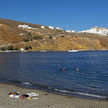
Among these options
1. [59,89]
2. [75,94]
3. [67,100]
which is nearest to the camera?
[67,100]

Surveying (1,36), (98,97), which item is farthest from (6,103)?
(1,36)

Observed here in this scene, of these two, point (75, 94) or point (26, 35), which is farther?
point (26, 35)

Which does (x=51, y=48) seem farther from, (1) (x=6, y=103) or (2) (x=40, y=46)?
(1) (x=6, y=103)

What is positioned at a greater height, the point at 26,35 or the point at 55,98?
the point at 26,35

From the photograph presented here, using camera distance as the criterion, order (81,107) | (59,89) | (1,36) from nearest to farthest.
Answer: (81,107) < (59,89) < (1,36)

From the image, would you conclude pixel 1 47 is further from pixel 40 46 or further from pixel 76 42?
pixel 76 42

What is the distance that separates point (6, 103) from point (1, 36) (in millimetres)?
145299

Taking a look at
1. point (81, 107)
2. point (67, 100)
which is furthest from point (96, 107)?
point (67, 100)

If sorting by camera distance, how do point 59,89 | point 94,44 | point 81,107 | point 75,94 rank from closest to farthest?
point 81,107
point 75,94
point 59,89
point 94,44

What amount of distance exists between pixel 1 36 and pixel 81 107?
147 m

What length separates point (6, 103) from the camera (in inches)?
583

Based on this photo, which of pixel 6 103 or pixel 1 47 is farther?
pixel 1 47

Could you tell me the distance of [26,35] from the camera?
16412cm

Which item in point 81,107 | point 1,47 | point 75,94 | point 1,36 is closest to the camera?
point 81,107
